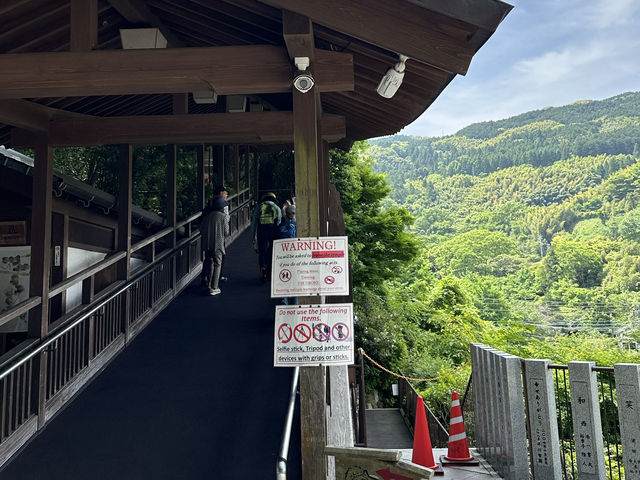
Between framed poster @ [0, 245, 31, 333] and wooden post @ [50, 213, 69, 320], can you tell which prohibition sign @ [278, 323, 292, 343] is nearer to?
wooden post @ [50, 213, 69, 320]

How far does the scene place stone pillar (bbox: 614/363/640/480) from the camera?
479 cm

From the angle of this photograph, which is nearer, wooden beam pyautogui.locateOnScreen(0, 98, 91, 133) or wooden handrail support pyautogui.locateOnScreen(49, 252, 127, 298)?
wooden beam pyautogui.locateOnScreen(0, 98, 91, 133)

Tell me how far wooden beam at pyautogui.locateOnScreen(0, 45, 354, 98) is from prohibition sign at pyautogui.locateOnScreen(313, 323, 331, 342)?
1.89m

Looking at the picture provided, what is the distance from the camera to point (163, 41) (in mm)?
5934

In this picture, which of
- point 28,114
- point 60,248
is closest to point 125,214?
point 60,248

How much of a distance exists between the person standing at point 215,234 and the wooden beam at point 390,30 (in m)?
5.44

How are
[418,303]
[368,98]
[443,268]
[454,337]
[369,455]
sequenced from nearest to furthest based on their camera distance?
[369,455]
[368,98]
[454,337]
[418,303]
[443,268]

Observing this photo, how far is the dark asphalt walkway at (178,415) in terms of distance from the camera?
4258 millimetres

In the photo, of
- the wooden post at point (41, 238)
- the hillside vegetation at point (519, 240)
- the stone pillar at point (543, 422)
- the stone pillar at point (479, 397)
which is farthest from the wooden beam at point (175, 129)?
the hillside vegetation at point (519, 240)

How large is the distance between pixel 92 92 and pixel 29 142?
8.12 feet

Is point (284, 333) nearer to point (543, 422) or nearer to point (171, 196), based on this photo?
point (543, 422)

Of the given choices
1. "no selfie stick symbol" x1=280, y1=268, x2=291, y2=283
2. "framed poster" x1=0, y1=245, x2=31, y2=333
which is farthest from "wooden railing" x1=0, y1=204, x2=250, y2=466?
"no selfie stick symbol" x1=280, y1=268, x2=291, y2=283

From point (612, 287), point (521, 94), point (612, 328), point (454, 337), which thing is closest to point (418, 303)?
point (454, 337)

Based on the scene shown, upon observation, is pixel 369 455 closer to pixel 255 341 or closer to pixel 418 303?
pixel 255 341
